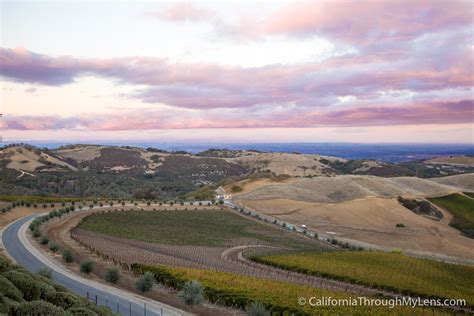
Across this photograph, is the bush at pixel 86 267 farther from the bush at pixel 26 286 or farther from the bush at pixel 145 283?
the bush at pixel 26 286

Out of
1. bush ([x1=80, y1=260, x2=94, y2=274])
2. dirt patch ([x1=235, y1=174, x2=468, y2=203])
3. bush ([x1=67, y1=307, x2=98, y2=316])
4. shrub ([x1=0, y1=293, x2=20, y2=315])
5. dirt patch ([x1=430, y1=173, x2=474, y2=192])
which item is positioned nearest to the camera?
shrub ([x1=0, y1=293, x2=20, y2=315])

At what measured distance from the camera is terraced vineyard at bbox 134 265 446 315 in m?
25.4

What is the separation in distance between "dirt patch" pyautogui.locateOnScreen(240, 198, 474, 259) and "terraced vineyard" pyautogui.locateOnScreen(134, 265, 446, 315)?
44.8 metres

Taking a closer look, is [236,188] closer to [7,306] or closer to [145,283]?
[145,283]

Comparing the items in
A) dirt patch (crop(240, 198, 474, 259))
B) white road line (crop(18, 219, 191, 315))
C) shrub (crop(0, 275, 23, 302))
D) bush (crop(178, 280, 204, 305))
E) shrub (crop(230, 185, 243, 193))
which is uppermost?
shrub (crop(0, 275, 23, 302))

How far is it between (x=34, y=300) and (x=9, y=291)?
95cm

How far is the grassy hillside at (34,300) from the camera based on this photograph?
1370cm

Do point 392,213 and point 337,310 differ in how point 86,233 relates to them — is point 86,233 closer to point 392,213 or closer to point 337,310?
point 337,310

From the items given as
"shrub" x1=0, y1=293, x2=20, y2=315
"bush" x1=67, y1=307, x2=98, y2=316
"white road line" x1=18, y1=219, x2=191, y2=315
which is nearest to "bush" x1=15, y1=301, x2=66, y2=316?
"shrub" x1=0, y1=293, x2=20, y2=315

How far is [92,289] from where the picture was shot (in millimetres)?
29000

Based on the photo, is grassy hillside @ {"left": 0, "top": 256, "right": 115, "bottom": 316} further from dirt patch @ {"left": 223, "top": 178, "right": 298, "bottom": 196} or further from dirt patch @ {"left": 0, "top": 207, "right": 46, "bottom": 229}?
dirt patch @ {"left": 223, "top": 178, "right": 298, "bottom": 196}

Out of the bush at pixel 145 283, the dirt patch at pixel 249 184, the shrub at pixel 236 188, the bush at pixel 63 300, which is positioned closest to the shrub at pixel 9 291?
the bush at pixel 63 300

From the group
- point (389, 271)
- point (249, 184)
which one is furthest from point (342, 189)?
point (389, 271)

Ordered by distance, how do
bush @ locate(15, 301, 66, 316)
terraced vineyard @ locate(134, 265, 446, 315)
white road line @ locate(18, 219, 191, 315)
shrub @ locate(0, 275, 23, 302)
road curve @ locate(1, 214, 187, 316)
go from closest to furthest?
bush @ locate(15, 301, 66, 316), shrub @ locate(0, 275, 23, 302), road curve @ locate(1, 214, 187, 316), terraced vineyard @ locate(134, 265, 446, 315), white road line @ locate(18, 219, 191, 315)
